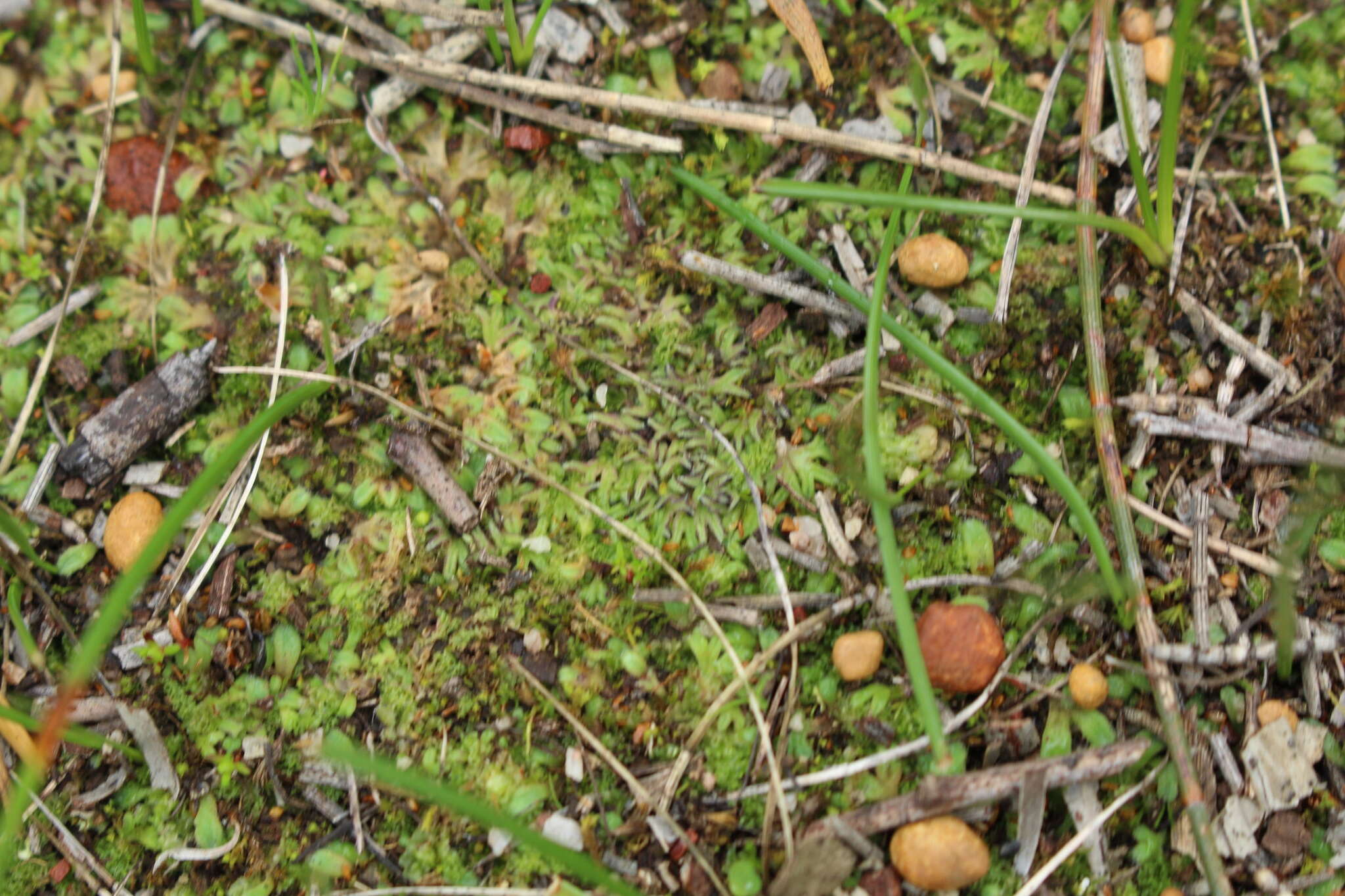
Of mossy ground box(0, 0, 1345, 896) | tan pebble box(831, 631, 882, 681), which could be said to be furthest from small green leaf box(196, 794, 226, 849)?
tan pebble box(831, 631, 882, 681)

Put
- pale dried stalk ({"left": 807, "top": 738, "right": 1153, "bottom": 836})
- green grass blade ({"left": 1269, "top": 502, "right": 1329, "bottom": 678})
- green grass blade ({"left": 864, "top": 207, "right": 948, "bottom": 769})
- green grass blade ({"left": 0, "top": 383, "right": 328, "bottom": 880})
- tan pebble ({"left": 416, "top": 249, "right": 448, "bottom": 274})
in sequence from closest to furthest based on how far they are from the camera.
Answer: green grass blade ({"left": 0, "top": 383, "right": 328, "bottom": 880}) < green grass blade ({"left": 864, "top": 207, "right": 948, "bottom": 769}) < green grass blade ({"left": 1269, "top": 502, "right": 1329, "bottom": 678}) < pale dried stalk ({"left": 807, "top": 738, "right": 1153, "bottom": 836}) < tan pebble ({"left": 416, "top": 249, "right": 448, "bottom": 274})

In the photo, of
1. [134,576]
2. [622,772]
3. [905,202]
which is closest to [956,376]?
[905,202]

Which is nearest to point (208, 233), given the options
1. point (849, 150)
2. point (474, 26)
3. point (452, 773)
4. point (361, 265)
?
point (361, 265)

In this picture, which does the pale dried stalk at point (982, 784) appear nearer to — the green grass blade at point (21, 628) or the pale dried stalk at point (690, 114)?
the pale dried stalk at point (690, 114)

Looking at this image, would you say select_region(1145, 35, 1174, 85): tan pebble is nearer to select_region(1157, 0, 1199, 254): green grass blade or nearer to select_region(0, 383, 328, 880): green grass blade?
select_region(1157, 0, 1199, 254): green grass blade

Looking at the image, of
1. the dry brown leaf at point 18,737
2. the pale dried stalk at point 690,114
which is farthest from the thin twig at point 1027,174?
the dry brown leaf at point 18,737

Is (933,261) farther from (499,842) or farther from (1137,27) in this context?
(499,842)

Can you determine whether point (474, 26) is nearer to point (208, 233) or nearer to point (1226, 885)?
Result: point (208, 233)
